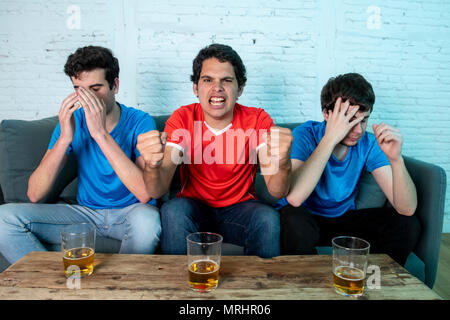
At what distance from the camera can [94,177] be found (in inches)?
66.9

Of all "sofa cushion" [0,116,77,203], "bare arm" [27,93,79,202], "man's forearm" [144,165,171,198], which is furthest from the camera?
"sofa cushion" [0,116,77,203]

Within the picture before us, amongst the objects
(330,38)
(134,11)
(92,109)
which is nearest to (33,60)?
(134,11)

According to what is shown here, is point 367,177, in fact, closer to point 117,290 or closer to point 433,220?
point 433,220

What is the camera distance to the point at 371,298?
0.89 meters

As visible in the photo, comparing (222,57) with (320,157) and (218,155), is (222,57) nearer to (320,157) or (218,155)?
(218,155)

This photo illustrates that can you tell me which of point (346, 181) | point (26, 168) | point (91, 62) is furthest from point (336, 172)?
point (26, 168)

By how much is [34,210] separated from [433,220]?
180 cm

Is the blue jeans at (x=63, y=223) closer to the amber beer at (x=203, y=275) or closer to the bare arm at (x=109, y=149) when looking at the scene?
the bare arm at (x=109, y=149)

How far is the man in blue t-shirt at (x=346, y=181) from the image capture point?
151 cm

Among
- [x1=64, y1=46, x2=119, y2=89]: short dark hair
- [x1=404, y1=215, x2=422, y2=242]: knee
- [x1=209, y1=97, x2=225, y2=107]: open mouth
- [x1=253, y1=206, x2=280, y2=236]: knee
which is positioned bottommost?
[x1=404, y1=215, x2=422, y2=242]: knee

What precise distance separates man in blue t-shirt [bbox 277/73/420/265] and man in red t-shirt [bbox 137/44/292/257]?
0.12 metres

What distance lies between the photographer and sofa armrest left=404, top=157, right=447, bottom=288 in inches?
64.1

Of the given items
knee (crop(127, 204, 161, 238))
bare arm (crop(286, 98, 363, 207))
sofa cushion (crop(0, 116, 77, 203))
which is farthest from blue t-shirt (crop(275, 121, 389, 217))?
sofa cushion (crop(0, 116, 77, 203))

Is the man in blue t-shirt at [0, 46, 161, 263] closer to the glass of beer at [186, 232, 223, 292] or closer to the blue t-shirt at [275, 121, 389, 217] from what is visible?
the glass of beer at [186, 232, 223, 292]
